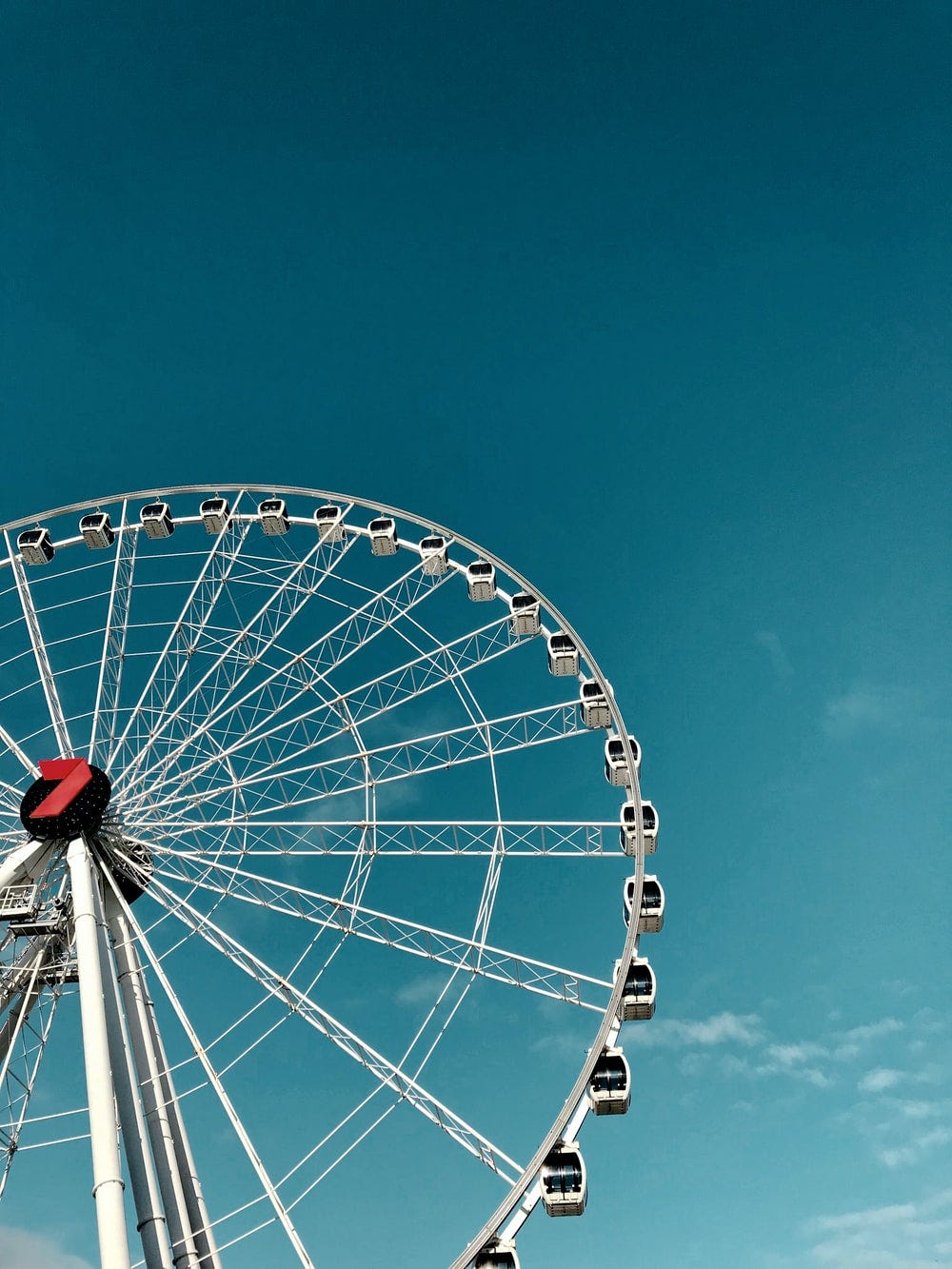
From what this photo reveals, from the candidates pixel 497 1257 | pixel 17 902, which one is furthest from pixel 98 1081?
pixel 497 1257

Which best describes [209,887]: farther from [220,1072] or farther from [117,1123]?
[117,1123]

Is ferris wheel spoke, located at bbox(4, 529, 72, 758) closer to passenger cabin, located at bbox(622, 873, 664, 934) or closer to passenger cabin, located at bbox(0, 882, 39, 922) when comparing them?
passenger cabin, located at bbox(0, 882, 39, 922)

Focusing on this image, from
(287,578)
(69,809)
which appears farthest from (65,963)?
(287,578)

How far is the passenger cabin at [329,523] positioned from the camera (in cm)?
3106

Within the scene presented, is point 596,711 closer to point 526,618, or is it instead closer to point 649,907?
point 526,618

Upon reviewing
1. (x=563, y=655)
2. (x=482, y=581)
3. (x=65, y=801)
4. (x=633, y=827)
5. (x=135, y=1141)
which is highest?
(x=482, y=581)

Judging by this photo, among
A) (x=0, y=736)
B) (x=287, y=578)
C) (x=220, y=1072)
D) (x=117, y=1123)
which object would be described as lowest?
(x=117, y=1123)

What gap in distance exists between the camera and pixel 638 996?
22438 millimetres

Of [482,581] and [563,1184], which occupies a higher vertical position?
[482,581]

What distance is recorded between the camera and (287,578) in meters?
29.4

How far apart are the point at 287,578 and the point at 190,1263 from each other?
15928 millimetres

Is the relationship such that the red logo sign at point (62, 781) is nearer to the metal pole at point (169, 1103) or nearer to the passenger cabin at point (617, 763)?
the metal pole at point (169, 1103)

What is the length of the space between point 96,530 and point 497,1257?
69.5 feet

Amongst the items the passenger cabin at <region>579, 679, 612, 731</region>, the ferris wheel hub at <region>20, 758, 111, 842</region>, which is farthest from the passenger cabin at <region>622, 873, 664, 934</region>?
the ferris wheel hub at <region>20, 758, 111, 842</region>
